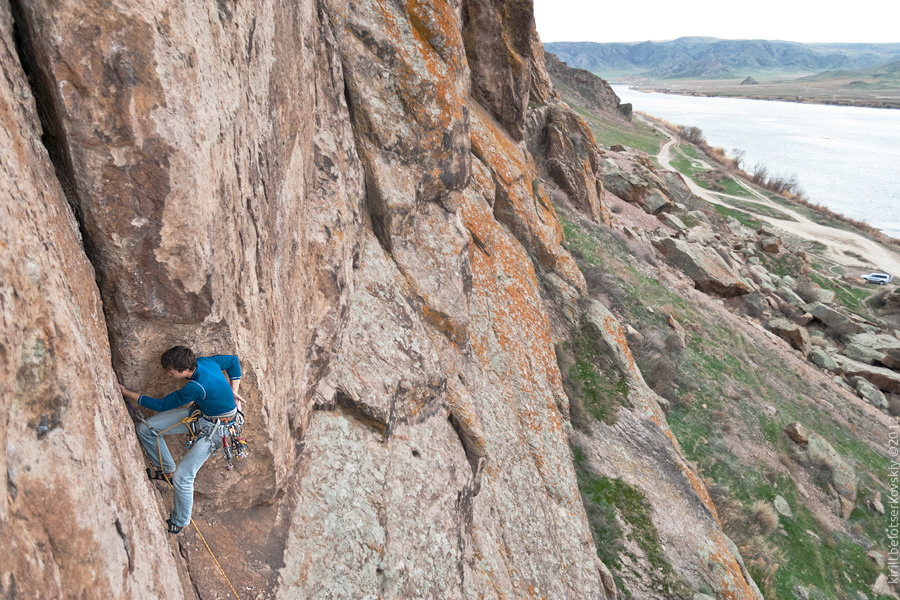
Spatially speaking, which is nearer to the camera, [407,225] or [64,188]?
[64,188]

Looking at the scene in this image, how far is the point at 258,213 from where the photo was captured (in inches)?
186

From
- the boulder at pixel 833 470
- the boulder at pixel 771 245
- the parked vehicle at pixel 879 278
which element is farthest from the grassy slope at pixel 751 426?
the parked vehicle at pixel 879 278

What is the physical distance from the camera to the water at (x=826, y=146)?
6944 centimetres

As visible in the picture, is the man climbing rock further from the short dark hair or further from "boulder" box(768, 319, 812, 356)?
"boulder" box(768, 319, 812, 356)

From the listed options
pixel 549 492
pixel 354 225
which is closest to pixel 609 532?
pixel 549 492

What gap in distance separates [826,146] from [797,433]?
11608 centimetres

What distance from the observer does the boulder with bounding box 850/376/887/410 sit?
25953mm

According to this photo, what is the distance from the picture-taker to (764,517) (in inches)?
575

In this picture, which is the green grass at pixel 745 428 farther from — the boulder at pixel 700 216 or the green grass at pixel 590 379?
the boulder at pixel 700 216

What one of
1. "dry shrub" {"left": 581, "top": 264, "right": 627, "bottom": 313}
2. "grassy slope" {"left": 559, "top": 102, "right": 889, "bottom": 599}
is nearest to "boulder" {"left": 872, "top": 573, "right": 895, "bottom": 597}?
"grassy slope" {"left": 559, "top": 102, "right": 889, "bottom": 599}

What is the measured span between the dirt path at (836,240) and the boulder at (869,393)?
88.3ft

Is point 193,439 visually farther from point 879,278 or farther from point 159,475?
point 879,278

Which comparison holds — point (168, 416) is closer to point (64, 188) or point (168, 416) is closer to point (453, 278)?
point (64, 188)

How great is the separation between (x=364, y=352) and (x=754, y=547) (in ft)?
44.5
